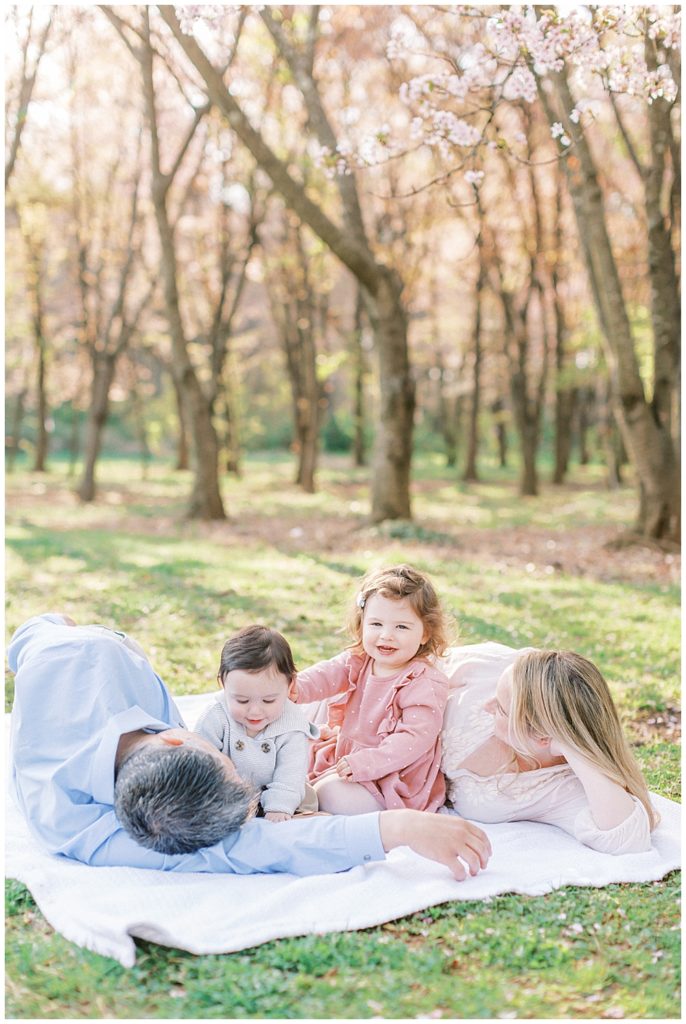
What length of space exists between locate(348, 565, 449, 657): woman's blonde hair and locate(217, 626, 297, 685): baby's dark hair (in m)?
0.52

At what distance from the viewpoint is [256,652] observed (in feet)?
10.8

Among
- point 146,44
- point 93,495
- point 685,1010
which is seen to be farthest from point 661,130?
point 93,495

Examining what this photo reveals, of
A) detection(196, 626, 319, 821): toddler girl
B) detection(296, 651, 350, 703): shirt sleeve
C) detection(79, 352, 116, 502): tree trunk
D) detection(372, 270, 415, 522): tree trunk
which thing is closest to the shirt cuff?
detection(196, 626, 319, 821): toddler girl

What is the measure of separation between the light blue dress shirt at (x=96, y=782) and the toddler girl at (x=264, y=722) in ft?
0.58

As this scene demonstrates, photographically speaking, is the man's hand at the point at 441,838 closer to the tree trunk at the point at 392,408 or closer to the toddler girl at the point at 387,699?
the toddler girl at the point at 387,699

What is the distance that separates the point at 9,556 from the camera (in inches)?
390

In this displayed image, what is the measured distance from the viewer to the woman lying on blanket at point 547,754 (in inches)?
132

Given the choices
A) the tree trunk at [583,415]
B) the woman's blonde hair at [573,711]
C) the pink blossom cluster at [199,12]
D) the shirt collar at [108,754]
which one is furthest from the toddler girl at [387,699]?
the tree trunk at [583,415]

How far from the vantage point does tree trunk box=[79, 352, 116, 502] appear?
15.9 metres

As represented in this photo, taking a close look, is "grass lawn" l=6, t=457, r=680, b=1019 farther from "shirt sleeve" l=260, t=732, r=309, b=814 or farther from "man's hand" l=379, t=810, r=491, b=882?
"shirt sleeve" l=260, t=732, r=309, b=814

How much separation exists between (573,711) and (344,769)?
87 cm

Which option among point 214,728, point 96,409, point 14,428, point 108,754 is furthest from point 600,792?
point 14,428

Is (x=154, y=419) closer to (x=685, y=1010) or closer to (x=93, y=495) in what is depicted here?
(x=93, y=495)

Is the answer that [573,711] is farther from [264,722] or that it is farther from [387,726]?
[264,722]
